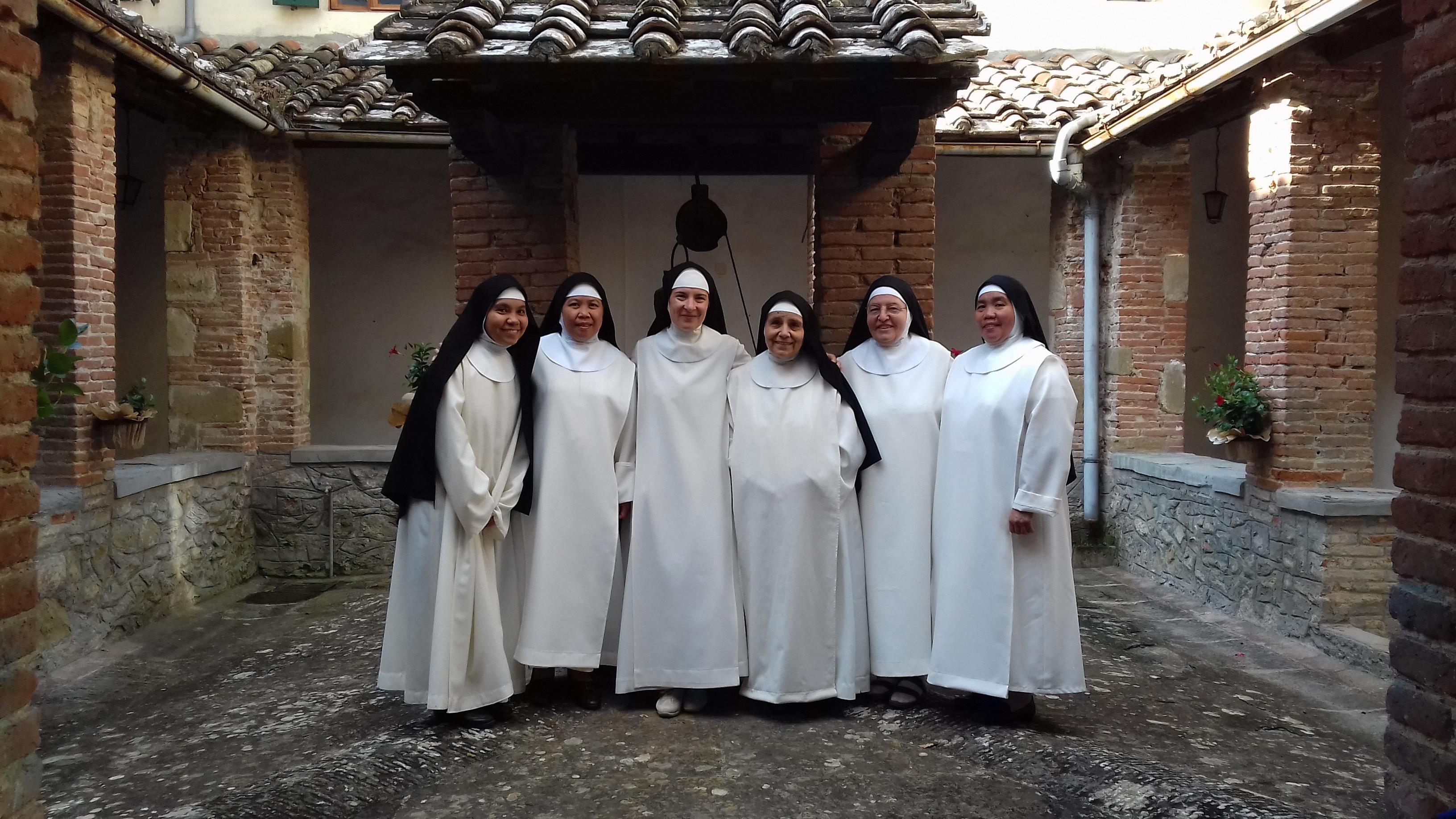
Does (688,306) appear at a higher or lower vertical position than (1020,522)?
higher

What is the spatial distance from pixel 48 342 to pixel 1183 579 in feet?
24.5

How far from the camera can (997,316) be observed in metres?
4.21

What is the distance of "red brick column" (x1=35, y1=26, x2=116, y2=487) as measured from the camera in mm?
5770

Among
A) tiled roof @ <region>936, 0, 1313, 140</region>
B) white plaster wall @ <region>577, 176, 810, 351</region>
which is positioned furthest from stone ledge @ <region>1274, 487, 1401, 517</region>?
white plaster wall @ <region>577, 176, 810, 351</region>

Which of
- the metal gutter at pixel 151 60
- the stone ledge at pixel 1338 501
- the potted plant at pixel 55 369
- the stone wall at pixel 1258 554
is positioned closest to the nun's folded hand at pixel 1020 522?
the stone wall at pixel 1258 554

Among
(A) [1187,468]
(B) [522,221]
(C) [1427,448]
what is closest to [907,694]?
(C) [1427,448]

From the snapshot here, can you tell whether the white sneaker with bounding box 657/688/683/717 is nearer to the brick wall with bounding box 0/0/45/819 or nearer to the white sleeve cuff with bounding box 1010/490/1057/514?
the white sleeve cuff with bounding box 1010/490/1057/514

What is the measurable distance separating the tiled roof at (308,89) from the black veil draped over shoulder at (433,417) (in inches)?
131

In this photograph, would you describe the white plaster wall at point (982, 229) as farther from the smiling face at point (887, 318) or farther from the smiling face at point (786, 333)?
the smiling face at point (786, 333)

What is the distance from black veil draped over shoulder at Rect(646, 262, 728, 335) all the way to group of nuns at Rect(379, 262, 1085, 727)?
0.07 meters

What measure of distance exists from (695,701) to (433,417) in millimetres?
1580

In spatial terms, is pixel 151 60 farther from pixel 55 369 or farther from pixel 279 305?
pixel 55 369

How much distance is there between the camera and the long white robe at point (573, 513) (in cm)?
422

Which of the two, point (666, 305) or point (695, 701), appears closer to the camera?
point (695, 701)
